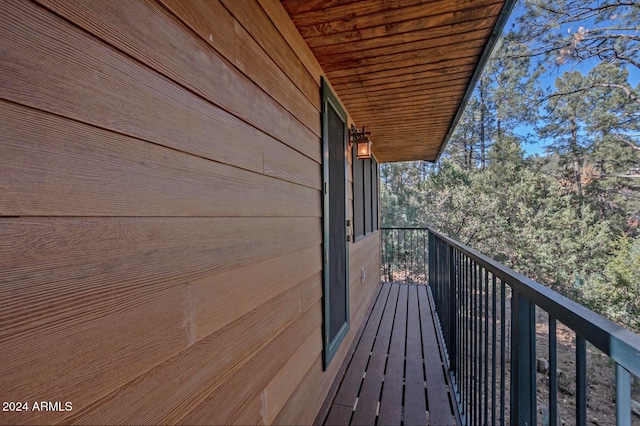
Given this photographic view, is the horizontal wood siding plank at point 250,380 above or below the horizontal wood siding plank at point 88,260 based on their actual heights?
below

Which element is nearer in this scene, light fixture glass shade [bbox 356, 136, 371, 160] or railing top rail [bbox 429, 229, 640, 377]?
railing top rail [bbox 429, 229, 640, 377]

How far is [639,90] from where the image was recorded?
9.11m

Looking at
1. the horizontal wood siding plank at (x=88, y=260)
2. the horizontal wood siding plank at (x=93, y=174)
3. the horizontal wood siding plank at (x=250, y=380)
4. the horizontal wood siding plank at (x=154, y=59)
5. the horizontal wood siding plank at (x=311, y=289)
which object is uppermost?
the horizontal wood siding plank at (x=154, y=59)

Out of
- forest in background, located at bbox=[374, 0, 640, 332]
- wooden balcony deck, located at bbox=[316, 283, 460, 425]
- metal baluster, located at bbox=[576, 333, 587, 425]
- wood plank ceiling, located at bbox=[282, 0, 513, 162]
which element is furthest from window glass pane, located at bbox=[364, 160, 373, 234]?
forest in background, located at bbox=[374, 0, 640, 332]

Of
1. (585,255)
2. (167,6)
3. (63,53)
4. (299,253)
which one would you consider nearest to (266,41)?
(167,6)

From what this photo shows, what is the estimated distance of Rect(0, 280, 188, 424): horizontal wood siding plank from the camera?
1.50 ft

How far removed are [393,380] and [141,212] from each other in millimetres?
2300

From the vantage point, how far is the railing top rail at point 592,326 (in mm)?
492

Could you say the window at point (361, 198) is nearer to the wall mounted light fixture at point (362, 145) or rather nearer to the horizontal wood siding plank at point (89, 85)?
the wall mounted light fixture at point (362, 145)

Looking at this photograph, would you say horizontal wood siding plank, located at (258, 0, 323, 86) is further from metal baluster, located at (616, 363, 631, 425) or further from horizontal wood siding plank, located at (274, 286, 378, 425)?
horizontal wood siding plank, located at (274, 286, 378, 425)

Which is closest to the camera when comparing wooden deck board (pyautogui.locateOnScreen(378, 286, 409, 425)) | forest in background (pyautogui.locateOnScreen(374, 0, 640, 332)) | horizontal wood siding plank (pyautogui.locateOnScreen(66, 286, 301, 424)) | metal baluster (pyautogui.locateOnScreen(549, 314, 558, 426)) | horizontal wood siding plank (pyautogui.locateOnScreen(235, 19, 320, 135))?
horizontal wood siding plank (pyautogui.locateOnScreen(66, 286, 301, 424))

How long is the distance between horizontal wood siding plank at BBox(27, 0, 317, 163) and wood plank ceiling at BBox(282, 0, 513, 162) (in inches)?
30.3

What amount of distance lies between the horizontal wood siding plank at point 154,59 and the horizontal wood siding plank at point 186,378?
57 centimetres

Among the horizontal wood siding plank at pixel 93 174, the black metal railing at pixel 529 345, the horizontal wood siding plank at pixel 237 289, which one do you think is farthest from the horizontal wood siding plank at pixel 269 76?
the black metal railing at pixel 529 345
